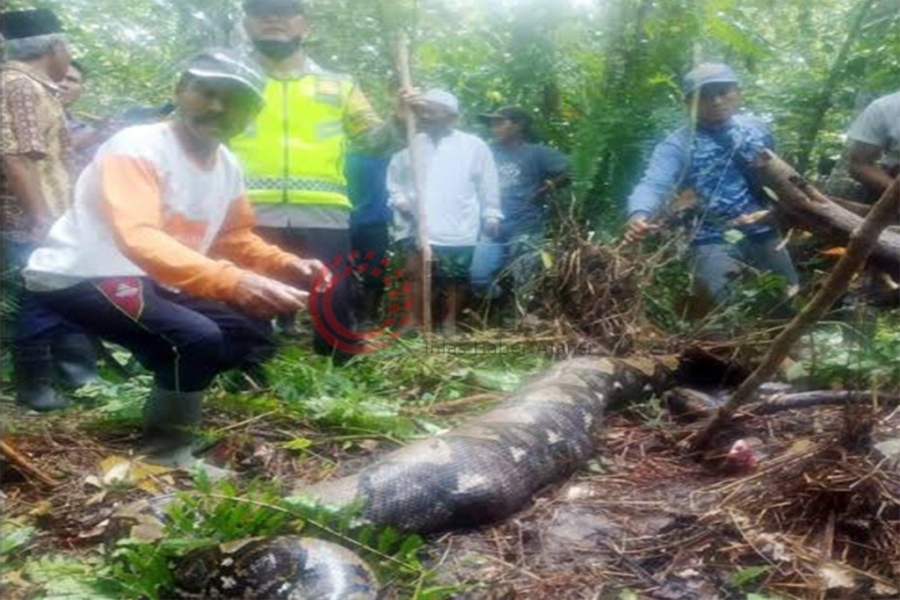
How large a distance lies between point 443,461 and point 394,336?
52 cm

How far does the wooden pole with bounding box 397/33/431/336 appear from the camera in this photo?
1.98 m

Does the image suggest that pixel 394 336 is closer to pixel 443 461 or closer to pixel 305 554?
pixel 443 461

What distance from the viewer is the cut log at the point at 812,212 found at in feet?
6.42

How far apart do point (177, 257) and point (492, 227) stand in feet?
3.96

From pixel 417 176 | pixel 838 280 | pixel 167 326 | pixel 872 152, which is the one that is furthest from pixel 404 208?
pixel 872 152

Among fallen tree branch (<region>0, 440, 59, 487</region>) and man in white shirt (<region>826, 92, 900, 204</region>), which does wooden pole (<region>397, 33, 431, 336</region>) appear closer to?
fallen tree branch (<region>0, 440, 59, 487</region>)

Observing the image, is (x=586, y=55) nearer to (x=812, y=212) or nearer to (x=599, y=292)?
(x=599, y=292)

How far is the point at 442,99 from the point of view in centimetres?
229

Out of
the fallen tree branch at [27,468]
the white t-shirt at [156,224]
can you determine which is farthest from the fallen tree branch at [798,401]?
the fallen tree branch at [27,468]

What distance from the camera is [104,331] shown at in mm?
1837

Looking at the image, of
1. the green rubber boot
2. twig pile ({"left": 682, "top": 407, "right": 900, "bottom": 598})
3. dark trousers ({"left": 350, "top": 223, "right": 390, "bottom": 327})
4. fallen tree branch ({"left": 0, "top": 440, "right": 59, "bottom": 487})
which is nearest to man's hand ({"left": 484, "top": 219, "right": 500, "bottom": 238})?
dark trousers ({"left": 350, "top": 223, "right": 390, "bottom": 327})

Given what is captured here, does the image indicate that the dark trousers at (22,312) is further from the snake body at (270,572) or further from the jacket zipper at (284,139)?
the snake body at (270,572)

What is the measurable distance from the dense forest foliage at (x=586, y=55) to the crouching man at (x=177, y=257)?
0.17 metres

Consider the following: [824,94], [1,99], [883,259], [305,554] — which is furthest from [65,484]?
[824,94]
